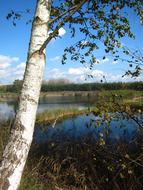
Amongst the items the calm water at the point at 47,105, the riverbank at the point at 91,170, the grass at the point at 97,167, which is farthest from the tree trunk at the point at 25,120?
the calm water at the point at 47,105

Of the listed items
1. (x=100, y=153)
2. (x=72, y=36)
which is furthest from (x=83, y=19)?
(x=100, y=153)

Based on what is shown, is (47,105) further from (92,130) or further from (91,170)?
(91,170)

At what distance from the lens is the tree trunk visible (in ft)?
13.3

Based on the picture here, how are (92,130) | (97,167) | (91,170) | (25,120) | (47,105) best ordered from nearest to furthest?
(25,120)
(91,170)
(97,167)
(92,130)
(47,105)

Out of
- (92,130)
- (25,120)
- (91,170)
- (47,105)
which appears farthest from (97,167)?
(47,105)

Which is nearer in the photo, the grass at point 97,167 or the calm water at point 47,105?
the grass at point 97,167

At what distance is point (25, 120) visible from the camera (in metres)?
4.11

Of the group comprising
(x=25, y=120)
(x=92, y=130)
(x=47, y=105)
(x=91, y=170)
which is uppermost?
(x=25, y=120)

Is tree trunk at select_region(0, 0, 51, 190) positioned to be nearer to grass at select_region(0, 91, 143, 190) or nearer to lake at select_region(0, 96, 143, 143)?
lake at select_region(0, 96, 143, 143)

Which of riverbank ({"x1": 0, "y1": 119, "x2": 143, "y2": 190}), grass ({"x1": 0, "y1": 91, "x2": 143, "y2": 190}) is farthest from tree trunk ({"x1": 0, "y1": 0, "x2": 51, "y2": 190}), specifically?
riverbank ({"x1": 0, "y1": 119, "x2": 143, "y2": 190})

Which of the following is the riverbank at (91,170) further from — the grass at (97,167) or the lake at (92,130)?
the lake at (92,130)

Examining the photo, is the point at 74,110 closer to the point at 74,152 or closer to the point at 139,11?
the point at 74,152

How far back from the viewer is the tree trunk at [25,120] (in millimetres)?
4039

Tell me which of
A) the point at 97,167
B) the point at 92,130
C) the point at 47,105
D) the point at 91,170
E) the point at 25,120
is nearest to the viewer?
the point at 25,120
